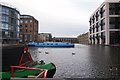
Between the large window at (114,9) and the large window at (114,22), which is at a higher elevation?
the large window at (114,9)

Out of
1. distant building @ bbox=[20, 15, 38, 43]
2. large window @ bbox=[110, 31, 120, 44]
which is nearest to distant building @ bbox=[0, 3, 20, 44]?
large window @ bbox=[110, 31, 120, 44]

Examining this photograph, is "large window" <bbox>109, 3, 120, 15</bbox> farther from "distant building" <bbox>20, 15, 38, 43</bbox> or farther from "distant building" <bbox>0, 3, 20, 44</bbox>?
"distant building" <bbox>20, 15, 38, 43</bbox>

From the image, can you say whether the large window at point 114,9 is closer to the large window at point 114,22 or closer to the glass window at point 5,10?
the large window at point 114,22

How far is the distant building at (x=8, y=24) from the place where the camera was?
247ft

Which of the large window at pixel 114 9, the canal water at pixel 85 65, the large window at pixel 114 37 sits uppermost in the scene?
the large window at pixel 114 9

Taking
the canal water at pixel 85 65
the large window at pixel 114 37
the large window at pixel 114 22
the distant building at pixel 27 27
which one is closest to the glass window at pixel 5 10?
the large window at pixel 114 22

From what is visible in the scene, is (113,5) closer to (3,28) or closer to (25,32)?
(3,28)

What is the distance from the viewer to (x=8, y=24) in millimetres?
80125

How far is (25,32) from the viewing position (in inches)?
5290

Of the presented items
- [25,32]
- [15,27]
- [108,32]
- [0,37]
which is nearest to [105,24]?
[108,32]

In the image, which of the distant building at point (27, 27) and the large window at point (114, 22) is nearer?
the large window at point (114, 22)

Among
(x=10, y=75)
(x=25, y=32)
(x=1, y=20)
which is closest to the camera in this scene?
(x=10, y=75)

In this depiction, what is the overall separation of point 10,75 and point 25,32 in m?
125

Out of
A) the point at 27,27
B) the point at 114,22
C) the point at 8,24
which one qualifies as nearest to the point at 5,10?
the point at 8,24
